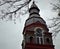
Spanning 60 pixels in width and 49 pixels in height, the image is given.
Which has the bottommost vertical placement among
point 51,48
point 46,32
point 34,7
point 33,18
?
point 51,48

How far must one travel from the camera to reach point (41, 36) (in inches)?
953

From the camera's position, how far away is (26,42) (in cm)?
2284

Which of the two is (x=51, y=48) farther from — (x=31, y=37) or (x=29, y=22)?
(x=29, y=22)

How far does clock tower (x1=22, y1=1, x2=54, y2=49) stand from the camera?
2269 centimetres

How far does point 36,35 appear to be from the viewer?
950 inches

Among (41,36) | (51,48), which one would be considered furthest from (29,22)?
(51,48)

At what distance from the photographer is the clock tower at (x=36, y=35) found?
74.4 ft

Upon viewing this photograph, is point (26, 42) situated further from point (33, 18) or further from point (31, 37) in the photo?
point (33, 18)

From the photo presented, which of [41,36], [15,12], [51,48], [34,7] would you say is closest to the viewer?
[15,12]

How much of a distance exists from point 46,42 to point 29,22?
3.61 metres

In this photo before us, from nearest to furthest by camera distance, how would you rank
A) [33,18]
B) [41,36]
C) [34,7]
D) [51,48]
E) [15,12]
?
[15,12] → [51,48] → [41,36] → [33,18] → [34,7]

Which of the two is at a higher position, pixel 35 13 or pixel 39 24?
pixel 35 13

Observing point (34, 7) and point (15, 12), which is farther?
point (34, 7)

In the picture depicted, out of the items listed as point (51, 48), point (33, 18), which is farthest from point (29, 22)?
point (51, 48)
